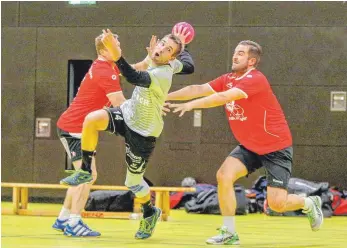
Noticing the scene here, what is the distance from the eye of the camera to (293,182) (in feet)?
42.9

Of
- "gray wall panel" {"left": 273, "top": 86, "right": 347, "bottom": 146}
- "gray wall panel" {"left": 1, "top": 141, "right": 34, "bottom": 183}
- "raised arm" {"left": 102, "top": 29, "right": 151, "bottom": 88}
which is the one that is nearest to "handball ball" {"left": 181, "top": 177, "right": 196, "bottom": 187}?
"gray wall panel" {"left": 273, "top": 86, "right": 347, "bottom": 146}

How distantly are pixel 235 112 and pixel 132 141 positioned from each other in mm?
996

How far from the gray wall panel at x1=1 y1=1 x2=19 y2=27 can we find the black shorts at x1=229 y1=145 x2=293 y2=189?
27.2 ft

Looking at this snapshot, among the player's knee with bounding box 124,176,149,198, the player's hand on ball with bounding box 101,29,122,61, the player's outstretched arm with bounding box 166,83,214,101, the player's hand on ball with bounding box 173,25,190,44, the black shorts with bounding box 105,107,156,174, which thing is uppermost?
the player's hand on ball with bounding box 173,25,190,44

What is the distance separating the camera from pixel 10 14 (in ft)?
49.0

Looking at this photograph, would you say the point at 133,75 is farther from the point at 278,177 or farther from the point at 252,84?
the point at 278,177

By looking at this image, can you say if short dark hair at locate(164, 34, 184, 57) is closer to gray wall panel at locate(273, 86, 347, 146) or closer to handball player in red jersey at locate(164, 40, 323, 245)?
handball player in red jersey at locate(164, 40, 323, 245)

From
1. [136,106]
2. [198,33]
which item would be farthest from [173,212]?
[136,106]

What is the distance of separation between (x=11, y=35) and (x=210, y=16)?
12.0ft

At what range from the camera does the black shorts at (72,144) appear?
329 inches

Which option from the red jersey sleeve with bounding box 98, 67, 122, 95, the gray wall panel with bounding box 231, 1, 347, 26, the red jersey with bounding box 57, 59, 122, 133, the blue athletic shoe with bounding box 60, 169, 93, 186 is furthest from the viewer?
the gray wall panel with bounding box 231, 1, 347, 26

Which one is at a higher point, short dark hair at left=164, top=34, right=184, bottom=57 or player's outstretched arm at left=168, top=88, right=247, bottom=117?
short dark hair at left=164, top=34, right=184, bottom=57

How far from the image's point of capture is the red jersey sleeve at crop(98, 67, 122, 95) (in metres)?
8.19

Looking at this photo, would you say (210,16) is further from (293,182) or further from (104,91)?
(104,91)
